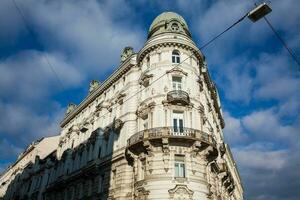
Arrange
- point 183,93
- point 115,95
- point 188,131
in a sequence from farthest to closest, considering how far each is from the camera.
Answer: point 115,95 < point 183,93 < point 188,131

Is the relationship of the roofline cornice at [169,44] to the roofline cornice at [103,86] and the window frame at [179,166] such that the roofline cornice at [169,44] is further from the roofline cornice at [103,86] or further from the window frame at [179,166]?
the window frame at [179,166]

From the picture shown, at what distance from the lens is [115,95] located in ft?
121

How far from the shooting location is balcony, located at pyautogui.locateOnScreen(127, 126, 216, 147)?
84.5 ft

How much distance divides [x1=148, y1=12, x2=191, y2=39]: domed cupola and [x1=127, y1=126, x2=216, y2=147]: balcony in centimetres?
1279

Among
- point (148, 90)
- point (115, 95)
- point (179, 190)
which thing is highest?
point (115, 95)

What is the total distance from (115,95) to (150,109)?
30.4 ft

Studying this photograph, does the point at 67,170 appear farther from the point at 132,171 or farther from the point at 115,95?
the point at 132,171

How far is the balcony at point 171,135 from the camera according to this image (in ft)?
84.5

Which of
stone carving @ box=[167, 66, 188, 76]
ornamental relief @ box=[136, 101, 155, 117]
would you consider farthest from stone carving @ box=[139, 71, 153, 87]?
ornamental relief @ box=[136, 101, 155, 117]

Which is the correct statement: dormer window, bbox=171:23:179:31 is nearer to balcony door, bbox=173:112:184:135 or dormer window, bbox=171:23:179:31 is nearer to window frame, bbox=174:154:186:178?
balcony door, bbox=173:112:184:135

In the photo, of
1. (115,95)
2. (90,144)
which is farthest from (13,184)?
(115,95)

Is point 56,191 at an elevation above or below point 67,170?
below

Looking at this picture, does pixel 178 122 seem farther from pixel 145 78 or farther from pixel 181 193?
pixel 181 193

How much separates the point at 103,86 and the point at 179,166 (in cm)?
1943
